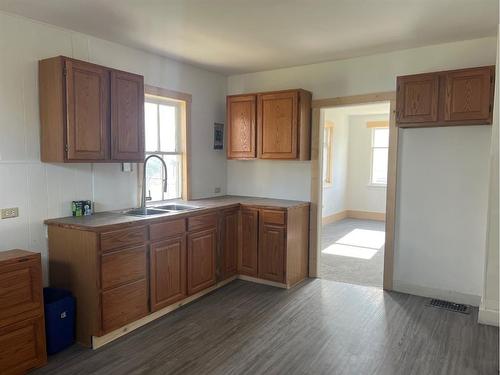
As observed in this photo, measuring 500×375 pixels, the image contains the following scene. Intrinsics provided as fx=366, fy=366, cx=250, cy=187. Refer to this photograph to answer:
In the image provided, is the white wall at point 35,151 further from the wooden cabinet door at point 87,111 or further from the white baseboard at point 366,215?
the white baseboard at point 366,215

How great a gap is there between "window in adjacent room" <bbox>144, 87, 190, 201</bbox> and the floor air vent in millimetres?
2978

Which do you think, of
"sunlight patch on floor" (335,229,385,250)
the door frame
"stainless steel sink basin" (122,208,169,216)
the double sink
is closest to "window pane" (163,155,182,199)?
the double sink

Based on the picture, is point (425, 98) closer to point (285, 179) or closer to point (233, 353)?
point (285, 179)

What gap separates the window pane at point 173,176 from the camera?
173 inches

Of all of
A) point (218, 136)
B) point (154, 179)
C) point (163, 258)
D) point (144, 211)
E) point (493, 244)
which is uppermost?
point (218, 136)

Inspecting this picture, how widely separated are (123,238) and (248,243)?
1719 millimetres

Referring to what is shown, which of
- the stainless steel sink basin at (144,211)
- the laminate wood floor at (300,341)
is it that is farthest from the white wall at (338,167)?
the stainless steel sink basin at (144,211)

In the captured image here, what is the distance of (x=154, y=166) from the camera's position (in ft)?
13.7

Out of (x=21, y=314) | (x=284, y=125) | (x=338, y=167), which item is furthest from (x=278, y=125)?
(x=338, y=167)

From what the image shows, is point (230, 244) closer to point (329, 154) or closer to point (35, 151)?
point (35, 151)

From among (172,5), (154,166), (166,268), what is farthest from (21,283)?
(172,5)

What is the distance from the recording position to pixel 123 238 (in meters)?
2.96

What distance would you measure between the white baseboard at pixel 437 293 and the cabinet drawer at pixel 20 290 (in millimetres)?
3450

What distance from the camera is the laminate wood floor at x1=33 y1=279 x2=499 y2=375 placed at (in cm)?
259
